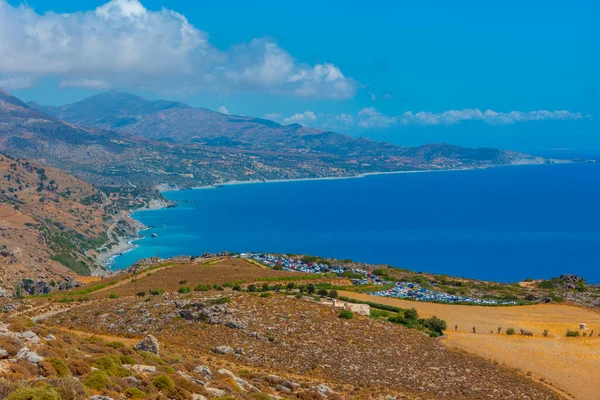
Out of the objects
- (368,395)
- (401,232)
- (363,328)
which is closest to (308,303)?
(363,328)

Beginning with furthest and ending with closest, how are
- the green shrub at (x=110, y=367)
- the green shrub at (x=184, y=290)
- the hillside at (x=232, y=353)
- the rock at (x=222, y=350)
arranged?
the green shrub at (x=184, y=290), the rock at (x=222, y=350), the green shrub at (x=110, y=367), the hillside at (x=232, y=353)

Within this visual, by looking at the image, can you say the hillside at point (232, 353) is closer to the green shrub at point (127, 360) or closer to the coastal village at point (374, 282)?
the green shrub at point (127, 360)

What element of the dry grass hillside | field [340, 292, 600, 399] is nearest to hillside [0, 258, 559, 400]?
field [340, 292, 600, 399]

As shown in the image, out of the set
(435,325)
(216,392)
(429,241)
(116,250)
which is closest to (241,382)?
(216,392)

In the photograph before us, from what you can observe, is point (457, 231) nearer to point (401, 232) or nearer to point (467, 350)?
point (401, 232)

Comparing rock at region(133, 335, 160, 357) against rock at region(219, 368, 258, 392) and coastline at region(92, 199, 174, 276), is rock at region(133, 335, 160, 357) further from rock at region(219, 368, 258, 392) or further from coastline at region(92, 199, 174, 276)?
coastline at region(92, 199, 174, 276)

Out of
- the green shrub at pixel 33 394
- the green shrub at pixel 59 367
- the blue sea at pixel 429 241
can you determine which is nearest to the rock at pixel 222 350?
the green shrub at pixel 59 367
